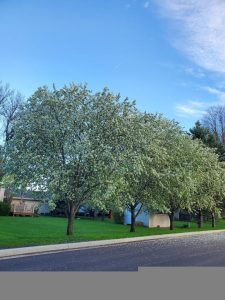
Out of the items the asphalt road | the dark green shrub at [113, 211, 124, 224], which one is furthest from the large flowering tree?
the dark green shrub at [113, 211, 124, 224]


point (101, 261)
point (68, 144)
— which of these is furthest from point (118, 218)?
point (101, 261)

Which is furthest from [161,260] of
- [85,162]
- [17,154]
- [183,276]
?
[17,154]

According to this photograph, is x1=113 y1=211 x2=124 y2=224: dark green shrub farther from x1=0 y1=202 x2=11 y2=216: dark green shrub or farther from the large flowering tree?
the large flowering tree

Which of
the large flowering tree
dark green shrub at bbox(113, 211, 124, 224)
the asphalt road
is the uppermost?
the large flowering tree

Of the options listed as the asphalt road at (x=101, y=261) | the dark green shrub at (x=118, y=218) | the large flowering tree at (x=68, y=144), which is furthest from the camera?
the dark green shrub at (x=118, y=218)

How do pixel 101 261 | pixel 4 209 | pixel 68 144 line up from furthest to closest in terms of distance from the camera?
pixel 4 209
pixel 68 144
pixel 101 261

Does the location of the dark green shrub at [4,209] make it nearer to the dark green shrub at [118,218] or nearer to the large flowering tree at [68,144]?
the dark green shrub at [118,218]

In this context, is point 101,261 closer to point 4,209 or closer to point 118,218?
point 118,218

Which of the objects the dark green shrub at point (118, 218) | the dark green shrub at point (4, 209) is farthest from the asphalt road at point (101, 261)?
the dark green shrub at point (4, 209)

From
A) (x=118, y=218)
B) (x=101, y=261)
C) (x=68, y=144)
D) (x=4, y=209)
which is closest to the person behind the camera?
(x=101, y=261)

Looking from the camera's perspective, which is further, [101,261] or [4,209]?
[4,209]

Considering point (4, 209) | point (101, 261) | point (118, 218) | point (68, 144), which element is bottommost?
point (101, 261)

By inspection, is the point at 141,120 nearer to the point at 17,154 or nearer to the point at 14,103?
the point at 17,154

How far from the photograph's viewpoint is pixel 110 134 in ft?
78.2
